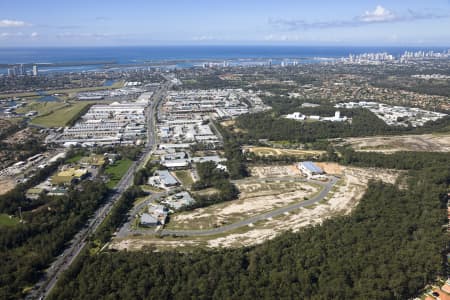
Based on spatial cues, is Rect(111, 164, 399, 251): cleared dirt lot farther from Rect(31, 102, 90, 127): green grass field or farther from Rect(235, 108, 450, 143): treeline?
Rect(31, 102, 90, 127): green grass field

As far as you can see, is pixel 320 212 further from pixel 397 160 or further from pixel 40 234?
pixel 40 234

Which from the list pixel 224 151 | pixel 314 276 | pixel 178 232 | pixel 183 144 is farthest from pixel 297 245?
pixel 183 144

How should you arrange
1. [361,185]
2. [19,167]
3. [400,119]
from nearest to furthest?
[361,185], [19,167], [400,119]

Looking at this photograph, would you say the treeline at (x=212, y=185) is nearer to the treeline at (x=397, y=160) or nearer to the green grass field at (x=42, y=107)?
the treeline at (x=397, y=160)

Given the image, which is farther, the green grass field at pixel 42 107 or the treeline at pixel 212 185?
the green grass field at pixel 42 107

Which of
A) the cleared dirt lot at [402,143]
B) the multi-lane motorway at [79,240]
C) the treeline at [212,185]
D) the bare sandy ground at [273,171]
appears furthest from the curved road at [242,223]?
the cleared dirt lot at [402,143]

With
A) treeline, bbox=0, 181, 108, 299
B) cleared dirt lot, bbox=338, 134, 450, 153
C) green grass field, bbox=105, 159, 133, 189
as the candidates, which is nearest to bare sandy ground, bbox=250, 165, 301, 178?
cleared dirt lot, bbox=338, 134, 450, 153

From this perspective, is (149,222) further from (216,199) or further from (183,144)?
(183,144)
